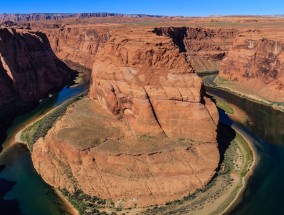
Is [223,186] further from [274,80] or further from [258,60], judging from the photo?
[258,60]

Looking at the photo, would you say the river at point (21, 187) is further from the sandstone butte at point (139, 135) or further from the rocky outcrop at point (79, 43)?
the rocky outcrop at point (79, 43)

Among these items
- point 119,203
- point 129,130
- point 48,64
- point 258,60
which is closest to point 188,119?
point 129,130

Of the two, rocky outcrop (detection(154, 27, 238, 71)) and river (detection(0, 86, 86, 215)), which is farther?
rocky outcrop (detection(154, 27, 238, 71))

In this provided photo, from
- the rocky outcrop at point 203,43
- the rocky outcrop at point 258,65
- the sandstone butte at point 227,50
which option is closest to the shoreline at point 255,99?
the sandstone butte at point 227,50

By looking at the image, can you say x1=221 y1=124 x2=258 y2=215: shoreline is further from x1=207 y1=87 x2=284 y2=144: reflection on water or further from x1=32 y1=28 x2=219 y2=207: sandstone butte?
x1=32 y1=28 x2=219 y2=207: sandstone butte

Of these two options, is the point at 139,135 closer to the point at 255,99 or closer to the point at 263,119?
the point at 263,119

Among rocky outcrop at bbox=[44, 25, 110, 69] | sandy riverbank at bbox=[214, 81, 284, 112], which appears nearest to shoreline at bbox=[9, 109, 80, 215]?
sandy riverbank at bbox=[214, 81, 284, 112]
